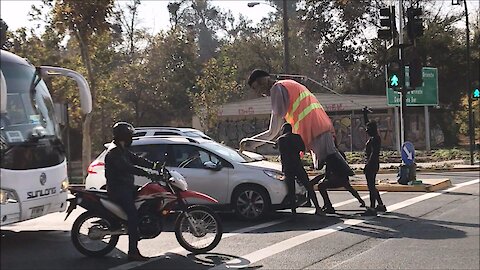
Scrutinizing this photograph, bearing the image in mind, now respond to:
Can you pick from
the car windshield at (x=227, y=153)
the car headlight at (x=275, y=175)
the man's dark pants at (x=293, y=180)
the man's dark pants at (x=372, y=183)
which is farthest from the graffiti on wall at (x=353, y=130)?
the car headlight at (x=275, y=175)

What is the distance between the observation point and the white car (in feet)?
35.3

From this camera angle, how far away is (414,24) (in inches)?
591

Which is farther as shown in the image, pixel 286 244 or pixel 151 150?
pixel 151 150

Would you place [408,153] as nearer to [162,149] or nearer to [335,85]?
[162,149]

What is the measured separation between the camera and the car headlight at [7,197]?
7152mm

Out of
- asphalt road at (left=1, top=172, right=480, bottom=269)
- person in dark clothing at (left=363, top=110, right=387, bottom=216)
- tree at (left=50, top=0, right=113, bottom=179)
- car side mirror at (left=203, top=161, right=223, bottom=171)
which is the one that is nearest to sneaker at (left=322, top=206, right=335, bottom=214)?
asphalt road at (left=1, top=172, right=480, bottom=269)

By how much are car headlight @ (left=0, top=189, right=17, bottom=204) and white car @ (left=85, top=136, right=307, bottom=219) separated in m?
3.35

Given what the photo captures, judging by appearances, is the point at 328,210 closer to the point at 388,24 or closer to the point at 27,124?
the point at 27,124

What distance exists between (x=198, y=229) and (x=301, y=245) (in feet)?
5.08

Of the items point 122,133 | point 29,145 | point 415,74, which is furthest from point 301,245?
point 415,74

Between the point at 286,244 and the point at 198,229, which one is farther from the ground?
the point at 198,229

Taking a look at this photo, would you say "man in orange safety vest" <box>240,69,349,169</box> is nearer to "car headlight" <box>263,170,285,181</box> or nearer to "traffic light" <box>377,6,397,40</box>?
"car headlight" <box>263,170,285,181</box>

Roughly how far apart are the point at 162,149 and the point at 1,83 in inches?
179

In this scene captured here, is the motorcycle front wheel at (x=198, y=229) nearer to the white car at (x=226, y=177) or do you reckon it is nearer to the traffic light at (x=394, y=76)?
the white car at (x=226, y=177)
